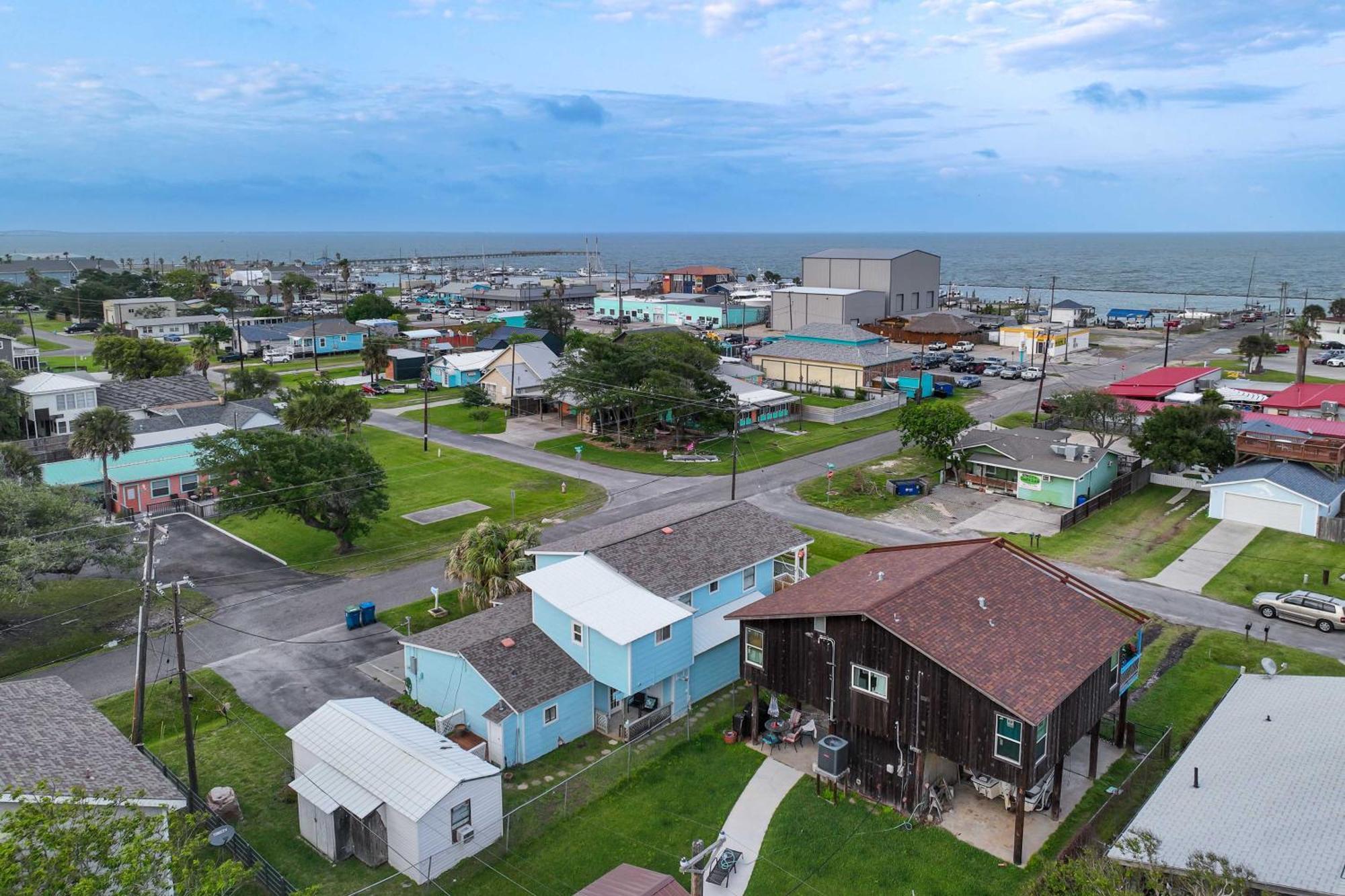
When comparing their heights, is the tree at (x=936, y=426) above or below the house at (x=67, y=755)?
above

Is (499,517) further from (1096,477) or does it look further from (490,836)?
(1096,477)

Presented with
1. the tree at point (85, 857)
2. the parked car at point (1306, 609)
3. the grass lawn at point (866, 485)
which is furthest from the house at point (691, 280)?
the tree at point (85, 857)

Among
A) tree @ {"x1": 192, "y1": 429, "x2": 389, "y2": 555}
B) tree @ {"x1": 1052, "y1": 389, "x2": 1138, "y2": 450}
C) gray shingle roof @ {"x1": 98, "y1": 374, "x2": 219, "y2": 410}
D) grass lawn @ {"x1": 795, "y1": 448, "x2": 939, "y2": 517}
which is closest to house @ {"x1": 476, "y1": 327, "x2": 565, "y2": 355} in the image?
gray shingle roof @ {"x1": 98, "y1": 374, "x2": 219, "y2": 410}

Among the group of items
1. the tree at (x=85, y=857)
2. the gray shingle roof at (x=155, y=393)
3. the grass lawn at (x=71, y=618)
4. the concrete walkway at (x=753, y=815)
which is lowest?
the concrete walkway at (x=753, y=815)

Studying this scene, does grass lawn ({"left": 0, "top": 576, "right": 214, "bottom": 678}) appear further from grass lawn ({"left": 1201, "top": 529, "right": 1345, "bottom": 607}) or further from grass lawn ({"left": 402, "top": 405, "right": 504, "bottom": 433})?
grass lawn ({"left": 1201, "top": 529, "right": 1345, "bottom": 607})

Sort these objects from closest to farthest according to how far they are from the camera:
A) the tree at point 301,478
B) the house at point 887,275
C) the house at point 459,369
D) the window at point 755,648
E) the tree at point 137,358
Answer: the window at point 755,648
the tree at point 301,478
the tree at point 137,358
the house at point 459,369
the house at point 887,275

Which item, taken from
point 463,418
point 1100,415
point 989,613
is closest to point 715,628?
point 989,613

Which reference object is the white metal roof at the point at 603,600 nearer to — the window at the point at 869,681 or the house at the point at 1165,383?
the window at the point at 869,681
